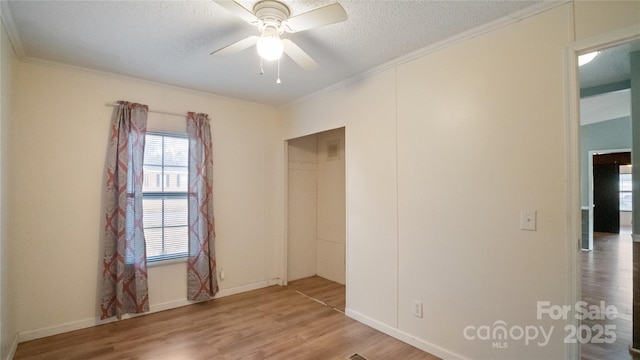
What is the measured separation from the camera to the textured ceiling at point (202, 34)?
76.4 inches

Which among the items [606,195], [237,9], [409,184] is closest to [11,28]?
[237,9]

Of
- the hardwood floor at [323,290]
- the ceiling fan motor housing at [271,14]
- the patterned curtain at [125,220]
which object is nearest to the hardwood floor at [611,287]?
the hardwood floor at [323,290]

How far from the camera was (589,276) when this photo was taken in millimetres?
4488

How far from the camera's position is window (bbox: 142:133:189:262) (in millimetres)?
3342

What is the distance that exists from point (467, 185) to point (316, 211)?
114 inches

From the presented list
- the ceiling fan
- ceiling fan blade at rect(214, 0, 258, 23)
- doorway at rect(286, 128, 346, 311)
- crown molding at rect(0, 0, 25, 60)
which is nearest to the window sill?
doorway at rect(286, 128, 346, 311)

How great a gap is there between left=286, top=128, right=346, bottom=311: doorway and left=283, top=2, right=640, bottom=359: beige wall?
1.26m

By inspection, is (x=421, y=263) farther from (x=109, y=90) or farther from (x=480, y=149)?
(x=109, y=90)

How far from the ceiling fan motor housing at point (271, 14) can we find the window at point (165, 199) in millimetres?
2160

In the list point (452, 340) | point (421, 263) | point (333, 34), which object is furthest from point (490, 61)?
point (452, 340)

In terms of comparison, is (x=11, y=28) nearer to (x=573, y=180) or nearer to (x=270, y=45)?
(x=270, y=45)

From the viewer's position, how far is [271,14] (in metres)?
1.88

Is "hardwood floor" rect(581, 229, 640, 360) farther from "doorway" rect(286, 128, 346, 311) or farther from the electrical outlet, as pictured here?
"doorway" rect(286, 128, 346, 311)

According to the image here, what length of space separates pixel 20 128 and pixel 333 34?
2941 millimetres
